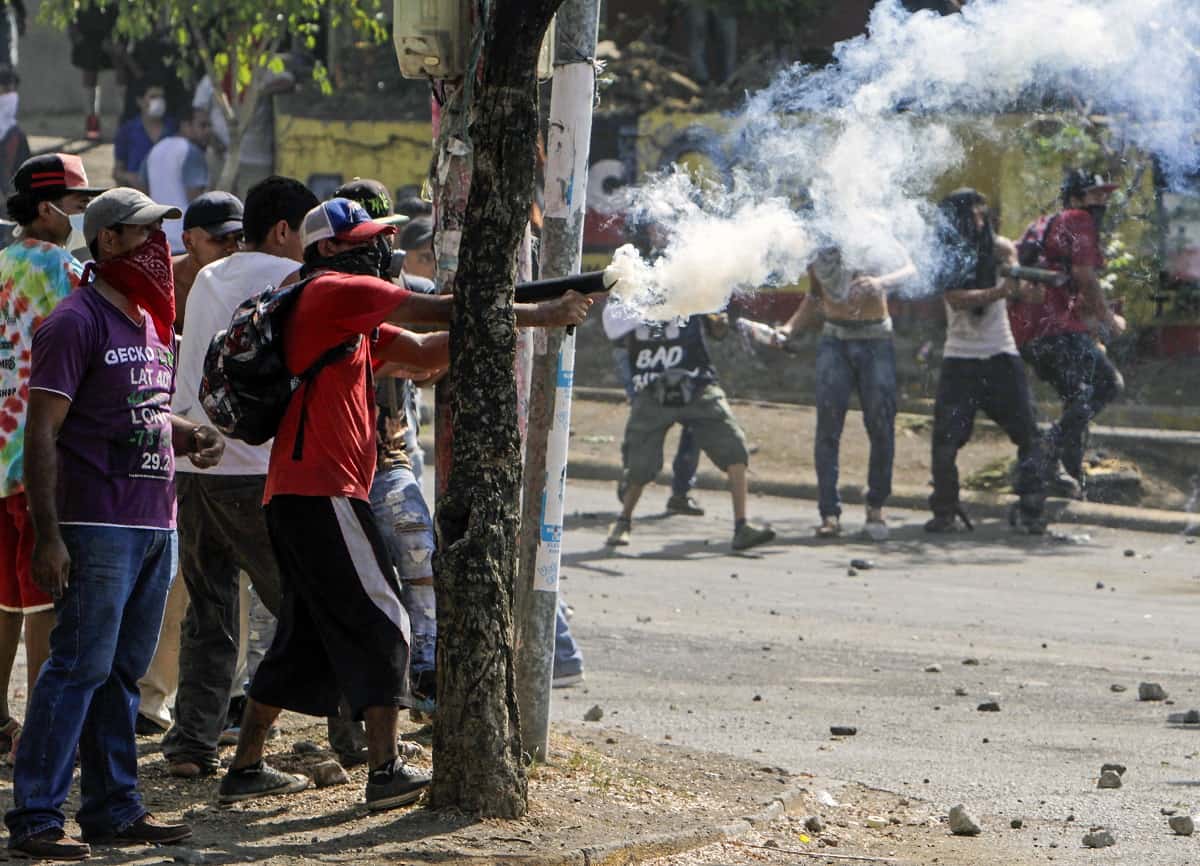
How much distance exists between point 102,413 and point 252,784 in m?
1.41

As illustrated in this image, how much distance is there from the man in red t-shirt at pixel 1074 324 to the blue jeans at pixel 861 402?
3.42 ft

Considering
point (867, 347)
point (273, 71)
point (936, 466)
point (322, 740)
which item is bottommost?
point (322, 740)

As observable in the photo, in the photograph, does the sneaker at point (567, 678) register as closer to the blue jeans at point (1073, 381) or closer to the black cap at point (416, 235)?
the black cap at point (416, 235)

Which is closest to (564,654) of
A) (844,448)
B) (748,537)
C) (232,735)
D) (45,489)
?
(232,735)

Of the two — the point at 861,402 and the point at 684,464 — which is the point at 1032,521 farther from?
the point at 684,464

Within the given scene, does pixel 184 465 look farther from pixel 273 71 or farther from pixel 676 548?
pixel 273 71

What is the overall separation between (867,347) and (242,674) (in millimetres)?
6812

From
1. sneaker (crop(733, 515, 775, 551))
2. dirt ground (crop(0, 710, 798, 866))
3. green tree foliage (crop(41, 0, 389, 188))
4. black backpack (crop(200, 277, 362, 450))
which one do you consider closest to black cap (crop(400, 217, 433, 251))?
dirt ground (crop(0, 710, 798, 866))

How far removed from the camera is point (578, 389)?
18.4m

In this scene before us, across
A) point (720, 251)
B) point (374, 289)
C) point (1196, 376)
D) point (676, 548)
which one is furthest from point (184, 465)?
point (1196, 376)

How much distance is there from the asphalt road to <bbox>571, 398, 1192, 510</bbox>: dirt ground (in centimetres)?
139

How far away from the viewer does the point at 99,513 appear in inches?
193

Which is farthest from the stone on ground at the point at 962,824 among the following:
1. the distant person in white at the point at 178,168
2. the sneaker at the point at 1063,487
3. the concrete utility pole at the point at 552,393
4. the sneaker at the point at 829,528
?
the distant person in white at the point at 178,168

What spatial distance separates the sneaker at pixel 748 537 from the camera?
12.1m
